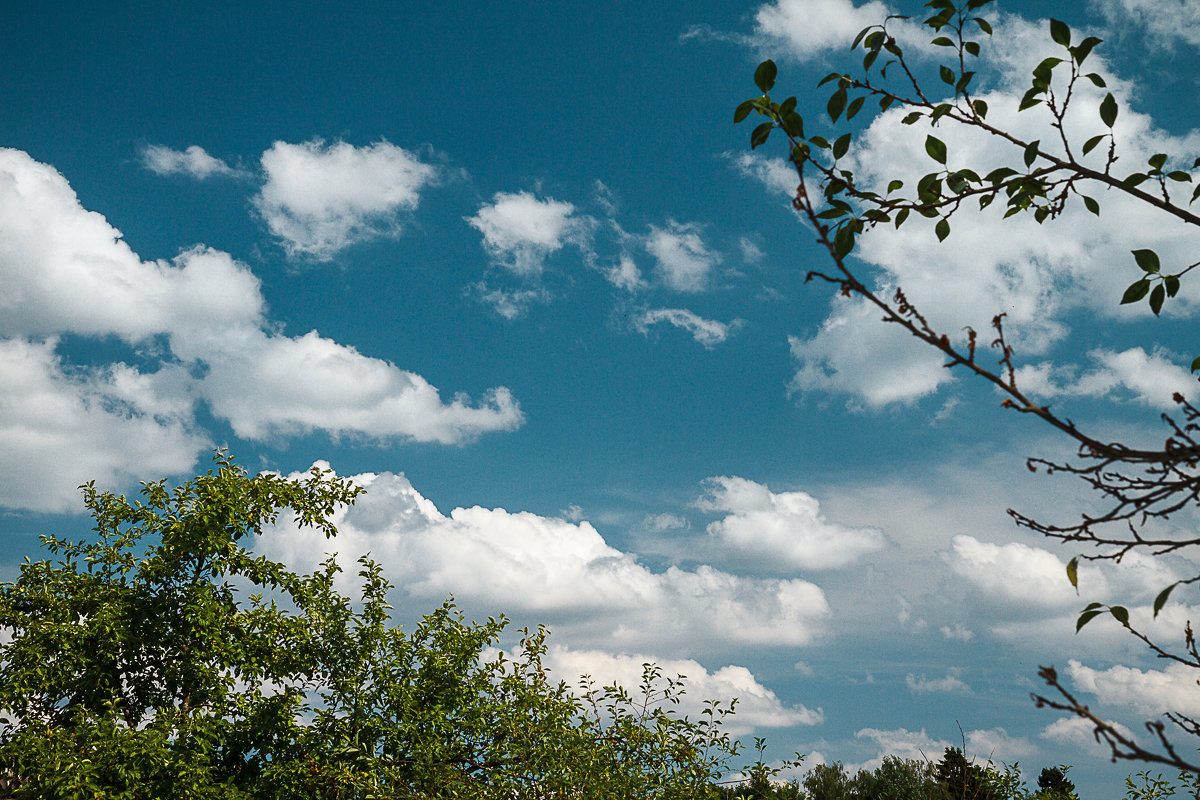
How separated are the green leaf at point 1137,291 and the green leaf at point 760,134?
1.43 meters

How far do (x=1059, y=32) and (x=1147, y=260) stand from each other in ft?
2.78

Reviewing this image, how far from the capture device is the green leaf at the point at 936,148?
2770 mm

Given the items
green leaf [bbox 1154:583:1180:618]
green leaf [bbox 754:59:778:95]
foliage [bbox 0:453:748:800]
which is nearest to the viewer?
green leaf [bbox 1154:583:1180:618]

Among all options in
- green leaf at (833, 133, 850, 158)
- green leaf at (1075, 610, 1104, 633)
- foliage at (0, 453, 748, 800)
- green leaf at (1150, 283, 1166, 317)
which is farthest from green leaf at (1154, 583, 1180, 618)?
foliage at (0, 453, 748, 800)

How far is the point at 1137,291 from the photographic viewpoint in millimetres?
2752

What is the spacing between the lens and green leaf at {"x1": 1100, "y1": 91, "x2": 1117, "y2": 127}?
2787 millimetres

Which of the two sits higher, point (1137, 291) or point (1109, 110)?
point (1109, 110)

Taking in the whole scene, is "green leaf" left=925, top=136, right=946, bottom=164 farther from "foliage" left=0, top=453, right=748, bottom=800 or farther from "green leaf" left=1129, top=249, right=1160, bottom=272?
"foliage" left=0, top=453, right=748, bottom=800

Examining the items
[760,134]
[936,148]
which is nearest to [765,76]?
[760,134]

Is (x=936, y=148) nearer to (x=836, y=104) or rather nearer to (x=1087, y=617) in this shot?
(x=836, y=104)

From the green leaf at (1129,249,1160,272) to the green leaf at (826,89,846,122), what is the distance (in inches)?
45.3

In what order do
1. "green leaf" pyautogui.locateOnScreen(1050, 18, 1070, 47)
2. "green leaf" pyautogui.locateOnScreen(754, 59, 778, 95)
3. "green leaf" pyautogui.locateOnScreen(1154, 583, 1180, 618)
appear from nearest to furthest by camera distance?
"green leaf" pyautogui.locateOnScreen(1154, 583, 1180, 618), "green leaf" pyautogui.locateOnScreen(754, 59, 778, 95), "green leaf" pyautogui.locateOnScreen(1050, 18, 1070, 47)

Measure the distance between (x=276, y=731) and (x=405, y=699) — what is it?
170cm

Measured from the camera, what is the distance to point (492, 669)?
10617mm
